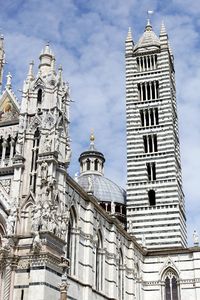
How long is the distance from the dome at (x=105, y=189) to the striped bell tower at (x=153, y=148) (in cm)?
437

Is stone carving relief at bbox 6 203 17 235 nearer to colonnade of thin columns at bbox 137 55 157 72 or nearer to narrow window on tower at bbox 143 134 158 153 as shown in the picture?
narrow window on tower at bbox 143 134 158 153

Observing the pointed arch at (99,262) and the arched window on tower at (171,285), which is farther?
the arched window on tower at (171,285)

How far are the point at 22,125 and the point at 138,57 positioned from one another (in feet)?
93.1

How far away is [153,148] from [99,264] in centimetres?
1935

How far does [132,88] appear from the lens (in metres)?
50.4

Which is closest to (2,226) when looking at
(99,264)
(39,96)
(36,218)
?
(36,218)

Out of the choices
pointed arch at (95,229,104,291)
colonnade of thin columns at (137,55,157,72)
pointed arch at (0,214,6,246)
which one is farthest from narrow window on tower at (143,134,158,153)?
pointed arch at (0,214,6,246)

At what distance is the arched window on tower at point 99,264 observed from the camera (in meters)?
29.8

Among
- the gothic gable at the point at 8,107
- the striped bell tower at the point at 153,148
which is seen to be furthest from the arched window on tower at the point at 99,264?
the striped bell tower at the point at 153,148

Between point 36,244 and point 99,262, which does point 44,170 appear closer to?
point 36,244

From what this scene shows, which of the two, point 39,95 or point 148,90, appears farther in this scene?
point 148,90

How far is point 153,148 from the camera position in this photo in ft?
156

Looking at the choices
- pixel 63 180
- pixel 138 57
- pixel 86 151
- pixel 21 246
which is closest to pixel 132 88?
pixel 138 57

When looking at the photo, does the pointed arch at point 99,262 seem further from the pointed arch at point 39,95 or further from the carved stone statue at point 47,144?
the pointed arch at point 39,95
